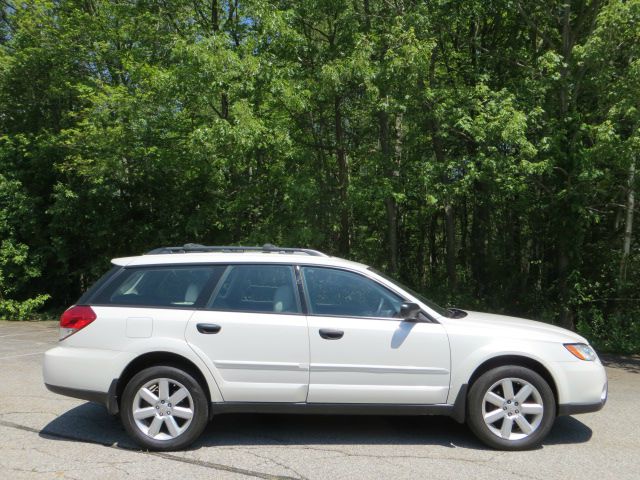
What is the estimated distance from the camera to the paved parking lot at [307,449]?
449 cm

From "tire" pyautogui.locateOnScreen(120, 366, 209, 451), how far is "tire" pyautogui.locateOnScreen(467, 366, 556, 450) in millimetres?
2309

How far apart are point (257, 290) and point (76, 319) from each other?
1.58 meters

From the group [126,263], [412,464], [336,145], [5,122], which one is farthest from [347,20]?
[5,122]

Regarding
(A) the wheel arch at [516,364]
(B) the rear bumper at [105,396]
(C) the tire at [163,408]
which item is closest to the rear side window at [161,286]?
(C) the tire at [163,408]

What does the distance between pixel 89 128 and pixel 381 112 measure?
25.2ft

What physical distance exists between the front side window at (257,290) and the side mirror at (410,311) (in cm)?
90

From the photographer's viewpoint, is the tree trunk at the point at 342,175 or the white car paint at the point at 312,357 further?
the tree trunk at the point at 342,175

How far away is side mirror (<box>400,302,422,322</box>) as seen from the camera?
503 cm

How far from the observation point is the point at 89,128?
15.5 m

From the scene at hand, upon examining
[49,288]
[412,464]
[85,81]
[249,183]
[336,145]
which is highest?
[85,81]

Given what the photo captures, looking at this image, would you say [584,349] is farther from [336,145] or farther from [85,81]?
[85,81]

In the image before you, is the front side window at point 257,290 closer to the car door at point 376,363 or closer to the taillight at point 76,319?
the car door at point 376,363

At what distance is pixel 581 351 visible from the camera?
17.0 feet

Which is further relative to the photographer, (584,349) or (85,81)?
(85,81)
